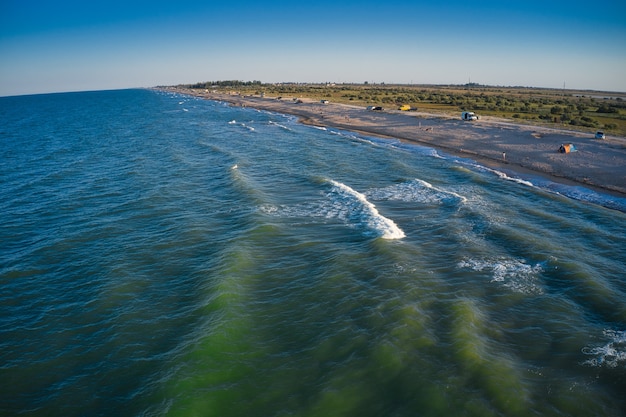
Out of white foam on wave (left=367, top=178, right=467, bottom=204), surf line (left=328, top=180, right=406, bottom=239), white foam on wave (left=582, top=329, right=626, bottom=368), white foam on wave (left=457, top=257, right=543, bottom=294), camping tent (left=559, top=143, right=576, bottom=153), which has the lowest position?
white foam on wave (left=582, top=329, right=626, bottom=368)

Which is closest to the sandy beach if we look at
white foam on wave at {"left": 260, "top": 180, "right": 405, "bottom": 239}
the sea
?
the sea

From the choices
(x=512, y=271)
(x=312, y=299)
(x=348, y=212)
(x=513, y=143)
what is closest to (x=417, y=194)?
(x=348, y=212)

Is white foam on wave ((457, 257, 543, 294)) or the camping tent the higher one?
the camping tent

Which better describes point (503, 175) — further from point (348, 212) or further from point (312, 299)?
point (312, 299)

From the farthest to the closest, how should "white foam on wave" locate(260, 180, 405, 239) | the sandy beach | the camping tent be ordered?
the camping tent, the sandy beach, "white foam on wave" locate(260, 180, 405, 239)

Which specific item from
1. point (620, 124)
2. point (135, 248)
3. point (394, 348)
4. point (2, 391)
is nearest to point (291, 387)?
point (394, 348)

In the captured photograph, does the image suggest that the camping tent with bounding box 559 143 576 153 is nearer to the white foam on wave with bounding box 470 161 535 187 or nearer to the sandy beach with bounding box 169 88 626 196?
the sandy beach with bounding box 169 88 626 196

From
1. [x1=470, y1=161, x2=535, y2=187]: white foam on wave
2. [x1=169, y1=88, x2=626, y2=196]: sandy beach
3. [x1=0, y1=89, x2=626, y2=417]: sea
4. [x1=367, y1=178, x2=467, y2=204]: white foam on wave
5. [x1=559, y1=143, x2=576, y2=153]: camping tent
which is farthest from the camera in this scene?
[x1=559, y1=143, x2=576, y2=153]: camping tent

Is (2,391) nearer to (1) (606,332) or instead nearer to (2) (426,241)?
(2) (426,241)
